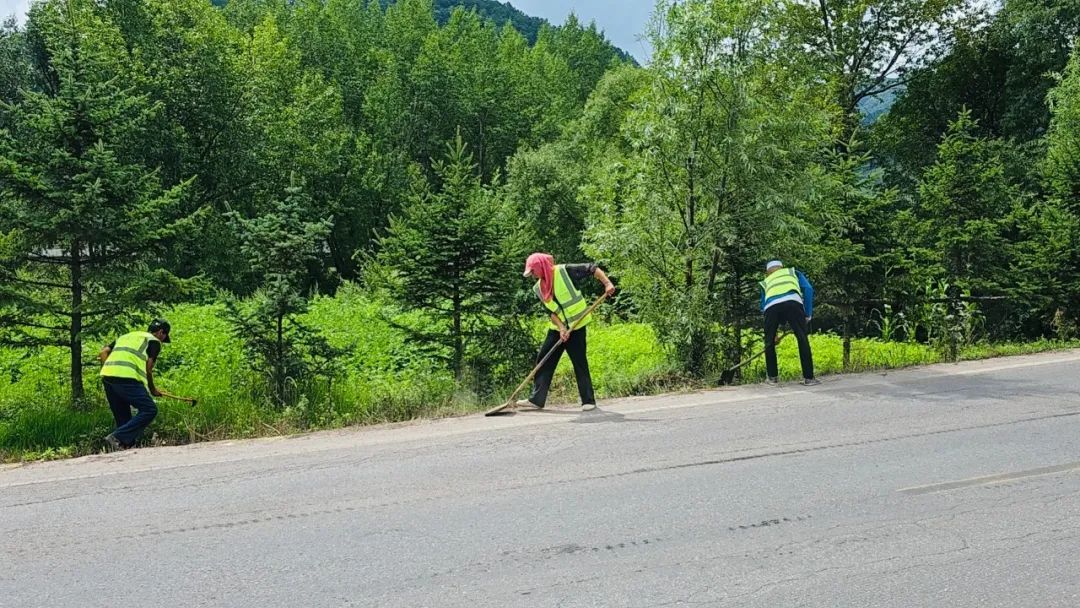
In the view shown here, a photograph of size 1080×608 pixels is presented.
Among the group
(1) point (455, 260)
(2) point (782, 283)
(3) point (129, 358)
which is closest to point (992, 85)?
(2) point (782, 283)

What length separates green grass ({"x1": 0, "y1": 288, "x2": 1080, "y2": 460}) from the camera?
8.32m

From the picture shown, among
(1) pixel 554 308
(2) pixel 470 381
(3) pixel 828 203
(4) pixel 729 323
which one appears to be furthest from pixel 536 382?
(3) pixel 828 203

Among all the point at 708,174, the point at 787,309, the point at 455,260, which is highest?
the point at 708,174

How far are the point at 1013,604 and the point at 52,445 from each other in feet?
28.8

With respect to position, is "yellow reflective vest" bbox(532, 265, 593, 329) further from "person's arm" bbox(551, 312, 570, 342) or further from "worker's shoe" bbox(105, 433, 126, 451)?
"worker's shoe" bbox(105, 433, 126, 451)

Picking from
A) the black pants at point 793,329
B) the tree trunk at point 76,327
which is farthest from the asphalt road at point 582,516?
→ the tree trunk at point 76,327

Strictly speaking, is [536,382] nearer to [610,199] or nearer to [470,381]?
[470,381]

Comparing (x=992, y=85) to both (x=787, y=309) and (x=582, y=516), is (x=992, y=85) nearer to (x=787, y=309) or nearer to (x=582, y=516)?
→ (x=787, y=309)

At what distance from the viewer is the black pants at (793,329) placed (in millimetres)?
9906

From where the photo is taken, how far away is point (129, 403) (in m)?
8.17

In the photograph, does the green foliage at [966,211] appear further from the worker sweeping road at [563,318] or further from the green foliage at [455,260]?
the worker sweeping road at [563,318]

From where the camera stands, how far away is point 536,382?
895 centimetres

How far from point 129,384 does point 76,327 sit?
173cm

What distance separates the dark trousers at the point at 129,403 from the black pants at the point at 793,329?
7592mm
